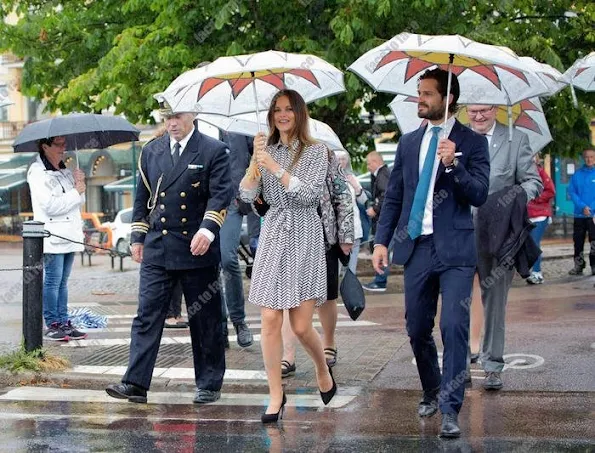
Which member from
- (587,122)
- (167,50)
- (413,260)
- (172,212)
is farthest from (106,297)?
(413,260)

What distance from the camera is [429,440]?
6.36 m

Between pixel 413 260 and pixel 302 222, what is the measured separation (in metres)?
0.72

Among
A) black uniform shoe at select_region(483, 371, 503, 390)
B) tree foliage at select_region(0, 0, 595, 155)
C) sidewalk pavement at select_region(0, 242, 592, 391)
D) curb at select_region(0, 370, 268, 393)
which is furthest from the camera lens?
tree foliage at select_region(0, 0, 595, 155)

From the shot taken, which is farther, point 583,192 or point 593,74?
point 583,192

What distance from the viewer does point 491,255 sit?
26.0ft

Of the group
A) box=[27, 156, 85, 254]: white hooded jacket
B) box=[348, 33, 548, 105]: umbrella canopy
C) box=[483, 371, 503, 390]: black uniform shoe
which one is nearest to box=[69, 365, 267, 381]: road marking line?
box=[483, 371, 503, 390]: black uniform shoe

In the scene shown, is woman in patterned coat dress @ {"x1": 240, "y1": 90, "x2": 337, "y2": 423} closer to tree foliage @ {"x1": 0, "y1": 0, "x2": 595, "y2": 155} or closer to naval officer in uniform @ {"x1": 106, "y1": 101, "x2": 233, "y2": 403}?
naval officer in uniform @ {"x1": 106, "y1": 101, "x2": 233, "y2": 403}

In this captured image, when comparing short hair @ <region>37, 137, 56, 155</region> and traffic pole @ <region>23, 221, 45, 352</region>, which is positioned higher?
short hair @ <region>37, 137, 56, 155</region>

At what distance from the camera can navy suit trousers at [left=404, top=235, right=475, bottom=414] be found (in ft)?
21.4

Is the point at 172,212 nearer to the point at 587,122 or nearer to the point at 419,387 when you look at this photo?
the point at 419,387

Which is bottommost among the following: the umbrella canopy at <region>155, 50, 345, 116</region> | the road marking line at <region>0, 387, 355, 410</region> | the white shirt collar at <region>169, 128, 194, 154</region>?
the road marking line at <region>0, 387, 355, 410</region>

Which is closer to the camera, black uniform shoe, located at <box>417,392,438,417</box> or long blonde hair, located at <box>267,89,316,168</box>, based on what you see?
black uniform shoe, located at <box>417,392,438,417</box>

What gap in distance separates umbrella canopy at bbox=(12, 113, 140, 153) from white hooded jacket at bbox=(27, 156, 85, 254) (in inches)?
12.2

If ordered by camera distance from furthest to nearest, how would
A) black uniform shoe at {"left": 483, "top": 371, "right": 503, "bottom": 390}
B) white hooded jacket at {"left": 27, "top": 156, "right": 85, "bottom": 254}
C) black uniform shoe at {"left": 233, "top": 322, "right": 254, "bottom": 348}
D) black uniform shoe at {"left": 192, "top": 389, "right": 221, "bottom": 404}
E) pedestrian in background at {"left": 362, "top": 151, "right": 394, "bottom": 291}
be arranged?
pedestrian in background at {"left": 362, "top": 151, "right": 394, "bottom": 291}
white hooded jacket at {"left": 27, "top": 156, "right": 85, "bottom": 254}
black uniform shoe at {"left": 233, "top": 322, "right": 254, "bottom": 348}
black uniform shoe at {"left": 483, "top": 371, "right": 503, "bottom": 390}
black uniform shoe at {"left": 192, "top": 389, "right": 221, "bottom": 404}
